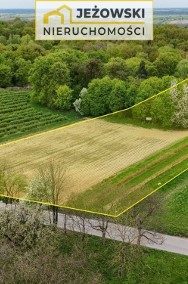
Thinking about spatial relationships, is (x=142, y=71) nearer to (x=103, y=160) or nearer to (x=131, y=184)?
(x=103, y=160)

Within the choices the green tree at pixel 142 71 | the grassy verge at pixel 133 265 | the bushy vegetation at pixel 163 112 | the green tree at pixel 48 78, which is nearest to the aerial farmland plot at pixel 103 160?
the bushy vegetation at pixel 163 112

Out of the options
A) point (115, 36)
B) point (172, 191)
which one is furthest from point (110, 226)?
point (115, 36)

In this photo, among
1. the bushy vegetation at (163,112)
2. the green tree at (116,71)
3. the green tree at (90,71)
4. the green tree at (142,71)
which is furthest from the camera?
the green tree at (142,71)

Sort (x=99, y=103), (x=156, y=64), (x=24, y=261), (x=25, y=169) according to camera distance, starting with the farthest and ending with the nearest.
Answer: (x=156, y=64)
(x=99, y=103)
(x=24, y=261)
(x=25, y=169)

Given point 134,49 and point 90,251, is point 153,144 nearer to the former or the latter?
point 90,251

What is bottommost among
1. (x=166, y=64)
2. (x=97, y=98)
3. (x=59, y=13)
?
(x=97, y=98)

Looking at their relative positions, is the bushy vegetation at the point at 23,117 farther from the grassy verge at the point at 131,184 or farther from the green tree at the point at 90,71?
the grassy verge at the point at 131,184

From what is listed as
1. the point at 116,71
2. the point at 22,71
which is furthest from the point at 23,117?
the point at 22,71
